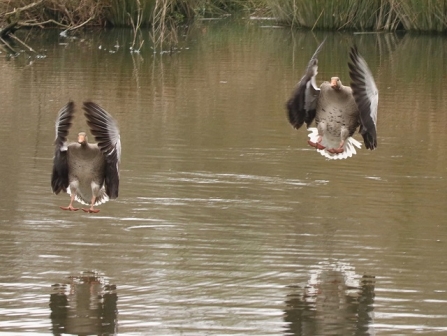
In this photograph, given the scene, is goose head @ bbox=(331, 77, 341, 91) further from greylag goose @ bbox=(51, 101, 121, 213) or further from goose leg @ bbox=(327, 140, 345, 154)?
greylag goose @ bbox=(51, 101, 121, 213)

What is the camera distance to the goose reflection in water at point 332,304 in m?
7.60

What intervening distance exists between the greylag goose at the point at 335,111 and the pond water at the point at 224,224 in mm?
650

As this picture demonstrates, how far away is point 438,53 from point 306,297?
1949 centimetres

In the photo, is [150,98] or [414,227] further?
[150,98]

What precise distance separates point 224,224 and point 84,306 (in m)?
2.70

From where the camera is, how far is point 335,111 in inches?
428

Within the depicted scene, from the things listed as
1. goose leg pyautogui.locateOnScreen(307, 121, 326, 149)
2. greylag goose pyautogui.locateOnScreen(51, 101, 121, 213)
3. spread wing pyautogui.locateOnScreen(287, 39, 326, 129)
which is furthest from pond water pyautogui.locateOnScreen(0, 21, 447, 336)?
spread wing pyautogui.locateOnScreen(287, 39, 326, 129)

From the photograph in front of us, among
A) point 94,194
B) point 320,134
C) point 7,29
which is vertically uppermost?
point 7,29

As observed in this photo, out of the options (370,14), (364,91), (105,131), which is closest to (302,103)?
(364,91)

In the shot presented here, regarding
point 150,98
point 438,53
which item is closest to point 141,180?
point 150,98

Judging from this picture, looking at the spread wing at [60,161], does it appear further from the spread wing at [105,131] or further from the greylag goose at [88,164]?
the spread wing at [105,131]

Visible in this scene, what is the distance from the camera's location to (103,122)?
9.37 m

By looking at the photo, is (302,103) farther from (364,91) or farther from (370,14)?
(370,14)

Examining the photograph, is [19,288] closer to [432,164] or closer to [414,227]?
[414,227]
